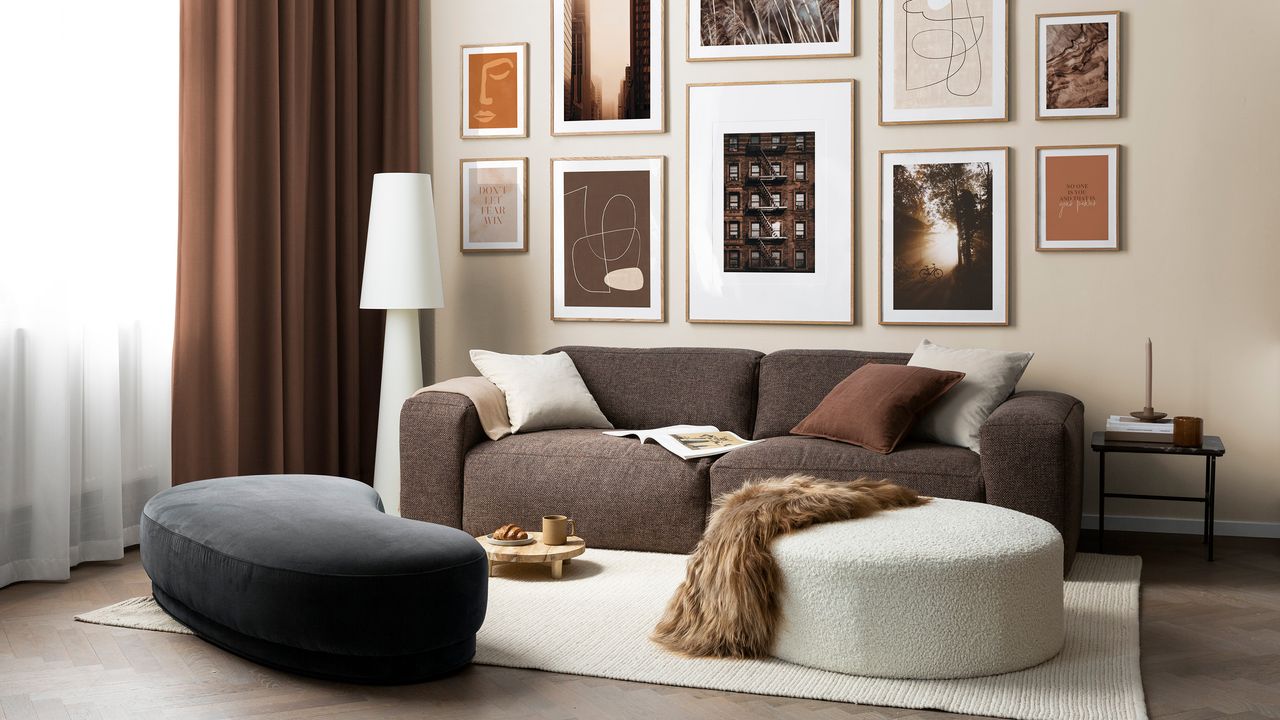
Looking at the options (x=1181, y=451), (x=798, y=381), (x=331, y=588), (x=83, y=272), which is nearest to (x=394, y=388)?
(x=83, y=272)

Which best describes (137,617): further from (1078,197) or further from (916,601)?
(1078,197)

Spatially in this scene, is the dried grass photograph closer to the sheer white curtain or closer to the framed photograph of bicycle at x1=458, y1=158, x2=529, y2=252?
the framed photograph of bicycle at x1=458, y1=158, x2=529, y2=252

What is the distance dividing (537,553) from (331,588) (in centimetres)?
101

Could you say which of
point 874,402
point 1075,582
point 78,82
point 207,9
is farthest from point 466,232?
point 1075,582

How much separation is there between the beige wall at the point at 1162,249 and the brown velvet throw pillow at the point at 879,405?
2.51 feet

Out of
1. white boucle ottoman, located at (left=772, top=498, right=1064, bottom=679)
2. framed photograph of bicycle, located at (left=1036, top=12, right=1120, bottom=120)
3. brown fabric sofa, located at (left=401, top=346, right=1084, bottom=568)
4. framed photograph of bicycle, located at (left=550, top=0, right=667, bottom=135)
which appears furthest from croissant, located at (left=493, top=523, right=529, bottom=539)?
framed photograph of bicycle, located at (left=1036, top=12, right=1120, bottom=120)

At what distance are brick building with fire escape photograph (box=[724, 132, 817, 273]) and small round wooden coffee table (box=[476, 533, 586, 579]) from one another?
1.77 meters

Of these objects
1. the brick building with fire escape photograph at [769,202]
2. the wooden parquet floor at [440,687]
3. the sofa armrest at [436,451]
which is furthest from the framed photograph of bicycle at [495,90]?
the wooden parquet floor at [440,687]

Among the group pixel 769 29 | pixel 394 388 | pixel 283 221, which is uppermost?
pixel 769 29

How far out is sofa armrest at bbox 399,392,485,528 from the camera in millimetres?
4047

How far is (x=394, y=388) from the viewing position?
4.64 metres

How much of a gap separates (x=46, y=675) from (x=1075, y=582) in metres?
2.93

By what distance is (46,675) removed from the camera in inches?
106

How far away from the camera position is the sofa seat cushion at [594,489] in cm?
386
